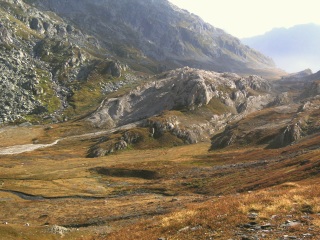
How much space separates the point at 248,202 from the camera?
102ft

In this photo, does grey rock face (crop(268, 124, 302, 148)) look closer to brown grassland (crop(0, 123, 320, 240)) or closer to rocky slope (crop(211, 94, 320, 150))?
rocky slope (crop(211, 94, 320, 150))

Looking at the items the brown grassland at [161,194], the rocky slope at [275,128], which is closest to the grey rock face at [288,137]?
the rocky slope at [275,128]

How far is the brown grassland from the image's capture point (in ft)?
85.6

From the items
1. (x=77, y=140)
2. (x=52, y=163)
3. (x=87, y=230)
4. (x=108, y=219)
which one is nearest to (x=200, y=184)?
(x=108, y=219)

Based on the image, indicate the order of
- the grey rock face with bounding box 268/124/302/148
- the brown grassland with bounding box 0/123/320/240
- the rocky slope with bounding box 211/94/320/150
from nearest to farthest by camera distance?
1. the brown grassland with bounding box 0/123/320/240
2. the grey rock face with bounding box 268/124/302/148
3. the rocky slope with bounding box 211/94/320/150

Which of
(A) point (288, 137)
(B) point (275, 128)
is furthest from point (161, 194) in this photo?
(B) point (275, 128)

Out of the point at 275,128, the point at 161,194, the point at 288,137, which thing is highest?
the point at 275,128

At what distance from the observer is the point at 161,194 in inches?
3164

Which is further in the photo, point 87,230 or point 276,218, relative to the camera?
point 87,230

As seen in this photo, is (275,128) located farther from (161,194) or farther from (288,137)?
(161,194)

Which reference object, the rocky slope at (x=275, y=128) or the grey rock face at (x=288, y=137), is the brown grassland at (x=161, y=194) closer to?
the rocky slope at (x=275, y=128)

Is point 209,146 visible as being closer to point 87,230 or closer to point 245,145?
point 245,145

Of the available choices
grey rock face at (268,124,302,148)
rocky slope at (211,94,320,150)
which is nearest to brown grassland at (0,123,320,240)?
→ rocky slope at (211,94,320,150)

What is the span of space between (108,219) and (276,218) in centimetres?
3421
